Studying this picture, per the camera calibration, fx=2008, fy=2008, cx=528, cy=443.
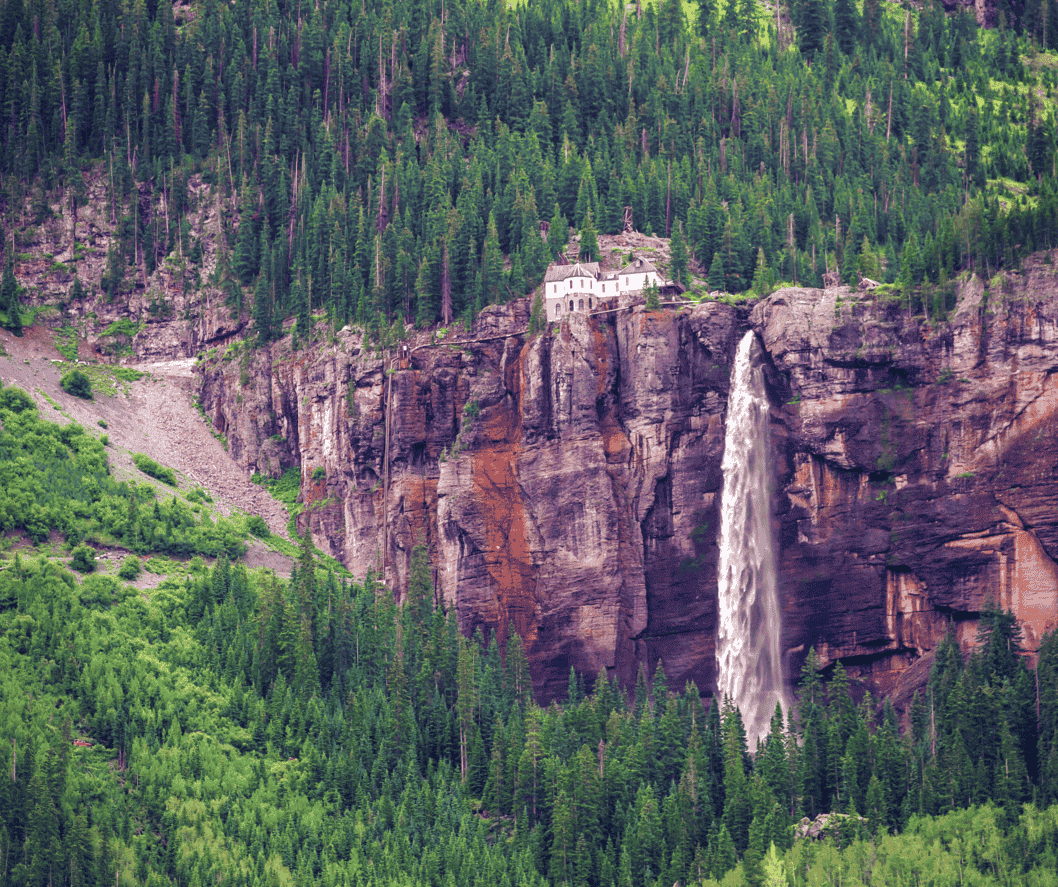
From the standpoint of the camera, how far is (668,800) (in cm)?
15700

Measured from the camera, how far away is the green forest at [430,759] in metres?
150

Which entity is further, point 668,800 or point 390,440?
point 390,440

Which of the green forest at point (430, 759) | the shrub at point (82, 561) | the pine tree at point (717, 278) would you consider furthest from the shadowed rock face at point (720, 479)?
the shrub at point (82, 561)

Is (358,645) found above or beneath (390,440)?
beneath

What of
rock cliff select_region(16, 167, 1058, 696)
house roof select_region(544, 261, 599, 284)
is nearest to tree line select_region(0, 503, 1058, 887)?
rock cliff select_region(16, 167, 1058, 696)

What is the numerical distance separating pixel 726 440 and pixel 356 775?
46441 mm

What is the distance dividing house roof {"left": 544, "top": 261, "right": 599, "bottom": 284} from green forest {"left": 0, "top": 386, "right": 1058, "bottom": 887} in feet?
103

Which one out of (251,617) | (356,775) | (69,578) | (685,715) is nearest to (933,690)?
(685,715)

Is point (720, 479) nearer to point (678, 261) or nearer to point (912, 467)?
point (912, 467)

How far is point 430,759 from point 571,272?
51.7 metres

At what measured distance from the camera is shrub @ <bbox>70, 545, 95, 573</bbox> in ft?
616

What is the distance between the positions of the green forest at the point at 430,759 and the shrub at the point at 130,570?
458 millimetres

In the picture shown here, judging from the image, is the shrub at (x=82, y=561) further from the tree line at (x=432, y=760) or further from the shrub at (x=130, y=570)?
the tree line at (x=432, y=760)

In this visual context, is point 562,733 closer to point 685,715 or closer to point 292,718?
point 685,715
